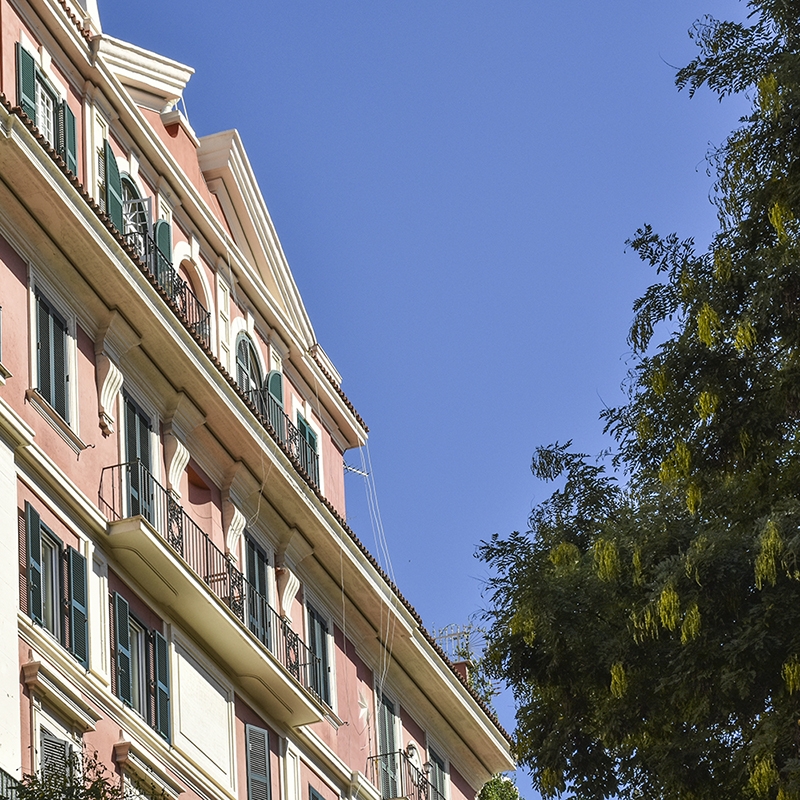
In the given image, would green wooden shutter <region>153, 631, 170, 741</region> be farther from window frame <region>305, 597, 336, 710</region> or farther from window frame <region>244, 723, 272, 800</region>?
window frame <region>305, 597, 336, 710</region>

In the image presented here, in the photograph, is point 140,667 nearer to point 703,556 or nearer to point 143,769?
point 143,769

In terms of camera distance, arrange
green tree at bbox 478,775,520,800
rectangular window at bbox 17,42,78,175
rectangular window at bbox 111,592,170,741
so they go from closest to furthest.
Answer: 1. rectangular window at bbox 111,592,170,741
2. rectangular window at bbox 17,42,78,175
3. green tree at bbox 478,775,520,800

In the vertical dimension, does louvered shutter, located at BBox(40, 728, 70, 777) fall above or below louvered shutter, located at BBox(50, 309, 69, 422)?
below

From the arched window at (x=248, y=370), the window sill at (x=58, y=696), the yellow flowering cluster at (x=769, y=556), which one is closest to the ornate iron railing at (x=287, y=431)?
the arched window at (x=248, y=370)

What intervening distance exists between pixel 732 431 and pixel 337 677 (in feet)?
45.2

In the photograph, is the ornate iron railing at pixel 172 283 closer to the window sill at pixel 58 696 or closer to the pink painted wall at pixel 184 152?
the pink painted wall at pixel 184 152

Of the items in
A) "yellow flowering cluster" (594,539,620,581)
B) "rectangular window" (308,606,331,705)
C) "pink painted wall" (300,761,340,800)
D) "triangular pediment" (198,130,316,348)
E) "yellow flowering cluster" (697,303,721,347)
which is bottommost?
"yellow flowering cluster" (594,539,620,581)

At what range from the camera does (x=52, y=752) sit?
22094 millimetres

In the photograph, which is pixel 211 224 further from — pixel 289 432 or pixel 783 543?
pixel 783 543

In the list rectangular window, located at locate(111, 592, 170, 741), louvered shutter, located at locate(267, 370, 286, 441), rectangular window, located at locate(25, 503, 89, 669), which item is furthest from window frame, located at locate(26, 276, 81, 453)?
louvered shutter, located at locate(267, 370, 286, 441)

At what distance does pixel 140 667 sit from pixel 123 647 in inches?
24.5

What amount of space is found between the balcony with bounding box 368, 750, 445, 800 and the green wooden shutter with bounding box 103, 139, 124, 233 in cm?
1083

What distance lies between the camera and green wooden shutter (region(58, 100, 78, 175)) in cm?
2622

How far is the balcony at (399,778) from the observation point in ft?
109
